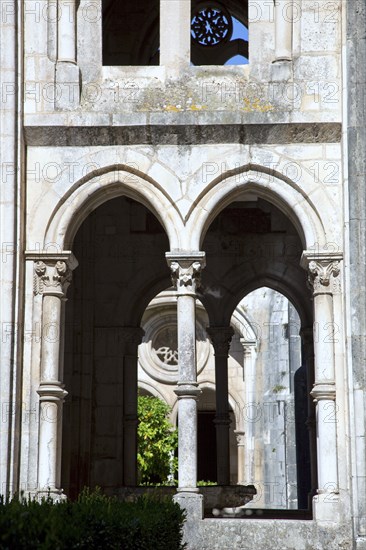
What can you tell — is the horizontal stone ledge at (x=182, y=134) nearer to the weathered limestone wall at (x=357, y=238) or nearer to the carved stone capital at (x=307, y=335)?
the weathered limestone wall at (x=357, y=238)

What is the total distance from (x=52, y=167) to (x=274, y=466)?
12930mm

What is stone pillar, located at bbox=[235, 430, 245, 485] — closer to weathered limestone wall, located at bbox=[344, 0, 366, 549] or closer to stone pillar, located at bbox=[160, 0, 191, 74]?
weathered limestone wall, located at bbox=[344, 0, 366, 549]

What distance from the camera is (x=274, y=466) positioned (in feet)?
82.1

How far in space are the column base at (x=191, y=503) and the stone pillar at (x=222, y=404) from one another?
4.67m

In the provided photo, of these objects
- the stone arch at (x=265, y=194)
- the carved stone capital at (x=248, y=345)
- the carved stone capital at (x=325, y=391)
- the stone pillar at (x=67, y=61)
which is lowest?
the carved stone capital at (x=325, y=391)

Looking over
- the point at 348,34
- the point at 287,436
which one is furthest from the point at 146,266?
the point at 287,436

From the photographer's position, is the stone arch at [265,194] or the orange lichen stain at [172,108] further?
the orange lichen stain at [172,108]

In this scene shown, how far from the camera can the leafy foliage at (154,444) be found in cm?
2538

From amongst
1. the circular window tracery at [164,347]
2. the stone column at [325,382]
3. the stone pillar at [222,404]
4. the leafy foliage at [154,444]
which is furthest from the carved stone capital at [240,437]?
the stone column at [325,382]

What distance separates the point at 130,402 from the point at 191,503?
479cm

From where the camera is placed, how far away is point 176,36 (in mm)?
13836

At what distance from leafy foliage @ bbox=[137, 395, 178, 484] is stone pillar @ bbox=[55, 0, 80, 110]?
12.6 metres

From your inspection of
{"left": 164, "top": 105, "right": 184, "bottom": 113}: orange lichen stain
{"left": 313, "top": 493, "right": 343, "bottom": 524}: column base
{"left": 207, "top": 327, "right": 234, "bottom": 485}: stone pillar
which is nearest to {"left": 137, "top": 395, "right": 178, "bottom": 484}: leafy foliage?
{"left": 207, "top": 327, "right": 234, "bottom": 485}: stone pillar

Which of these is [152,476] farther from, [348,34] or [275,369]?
[348,34]
